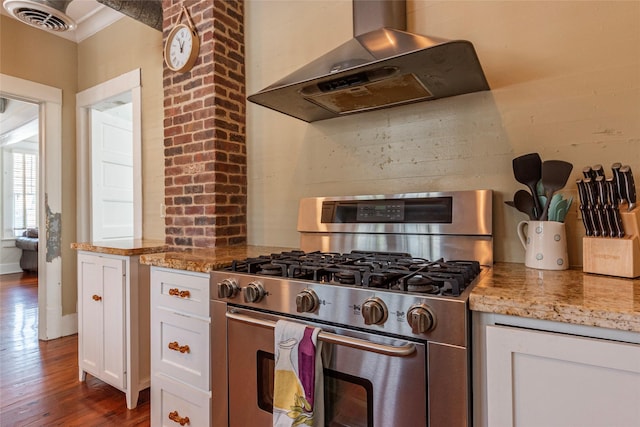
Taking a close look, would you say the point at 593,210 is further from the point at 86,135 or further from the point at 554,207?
the point at 86,135

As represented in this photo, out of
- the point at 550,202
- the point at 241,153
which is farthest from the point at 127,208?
the point at 550,202

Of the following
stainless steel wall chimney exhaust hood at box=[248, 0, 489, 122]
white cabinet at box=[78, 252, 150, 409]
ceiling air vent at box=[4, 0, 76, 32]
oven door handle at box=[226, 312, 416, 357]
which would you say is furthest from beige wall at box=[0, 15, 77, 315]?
oven door handle at box=[226, 312, 416, 357]

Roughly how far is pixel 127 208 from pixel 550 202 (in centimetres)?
370

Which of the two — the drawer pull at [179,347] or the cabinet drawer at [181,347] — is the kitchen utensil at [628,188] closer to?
the cabinet drawer at [181,347]

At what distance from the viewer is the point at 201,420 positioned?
4.85 ft

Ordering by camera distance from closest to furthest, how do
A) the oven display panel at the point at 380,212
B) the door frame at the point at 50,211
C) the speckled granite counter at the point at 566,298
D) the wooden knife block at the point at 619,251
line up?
the speckled granite counter at the point at 566,298 < the wooden knife block at the point at 619,251 < the oven display panel at the point at 380,212 < the door frame at the point at 50,211

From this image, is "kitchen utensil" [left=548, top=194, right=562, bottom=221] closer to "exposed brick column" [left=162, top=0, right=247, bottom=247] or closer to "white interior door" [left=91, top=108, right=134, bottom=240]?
"exposed brick column" [left=162, top=0, right=247, bottom=247]

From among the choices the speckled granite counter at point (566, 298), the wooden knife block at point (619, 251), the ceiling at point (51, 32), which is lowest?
the speckled granite counter at point (566, 298)

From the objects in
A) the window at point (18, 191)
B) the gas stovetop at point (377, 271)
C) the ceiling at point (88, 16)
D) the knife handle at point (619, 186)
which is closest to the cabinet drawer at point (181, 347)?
the gas stovetop at point (377, 271)

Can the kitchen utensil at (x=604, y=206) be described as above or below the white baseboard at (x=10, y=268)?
above

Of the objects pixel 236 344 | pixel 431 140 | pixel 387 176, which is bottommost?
pixel 236 344

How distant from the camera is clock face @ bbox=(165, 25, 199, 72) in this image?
2088 mm

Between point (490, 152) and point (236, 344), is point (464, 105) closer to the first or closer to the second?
point (490, 152)

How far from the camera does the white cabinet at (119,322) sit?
2.02 metres
